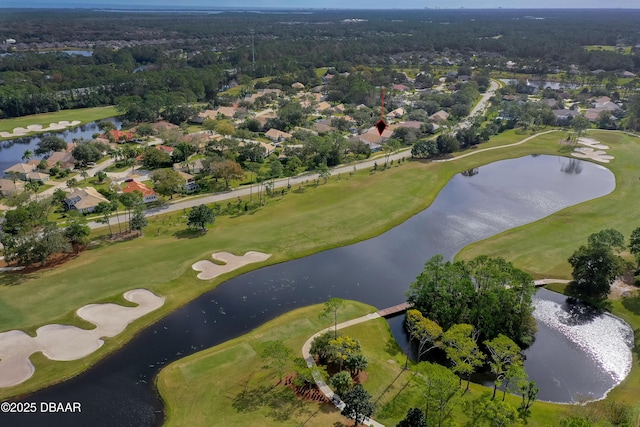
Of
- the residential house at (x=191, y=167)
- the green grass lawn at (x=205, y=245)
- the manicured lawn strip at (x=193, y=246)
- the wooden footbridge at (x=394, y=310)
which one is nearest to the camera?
the green grass lawn at (x=205, y=245)

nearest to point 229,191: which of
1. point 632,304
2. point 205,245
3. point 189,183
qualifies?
point 189,183

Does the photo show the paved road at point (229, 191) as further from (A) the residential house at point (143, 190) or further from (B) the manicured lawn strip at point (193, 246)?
(A) the residential house at point (143, 190)

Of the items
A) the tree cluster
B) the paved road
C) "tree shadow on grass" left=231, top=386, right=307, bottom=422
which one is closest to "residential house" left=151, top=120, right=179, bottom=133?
the paved road

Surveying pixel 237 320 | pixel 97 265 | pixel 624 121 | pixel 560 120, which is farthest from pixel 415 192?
pixel 624 121

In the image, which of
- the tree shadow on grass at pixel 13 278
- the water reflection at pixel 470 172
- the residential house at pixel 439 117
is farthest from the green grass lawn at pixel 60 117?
the water reflection at pixel 470 172

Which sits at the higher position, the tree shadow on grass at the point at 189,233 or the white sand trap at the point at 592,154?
the white sand trap at the point at 592,154

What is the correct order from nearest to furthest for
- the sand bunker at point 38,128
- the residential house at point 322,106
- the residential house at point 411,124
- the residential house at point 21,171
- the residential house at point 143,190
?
the residential house at point 143,190
the residential house at point 21,171
the residential house at point 411,124
the sand bunker at point 38,128
the residential house at point 322,106

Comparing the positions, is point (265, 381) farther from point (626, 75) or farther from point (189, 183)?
point (626, 75)

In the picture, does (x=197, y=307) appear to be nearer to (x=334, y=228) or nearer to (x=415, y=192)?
(x=334, y=228)

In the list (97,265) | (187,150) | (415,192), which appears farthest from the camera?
(187,150)
